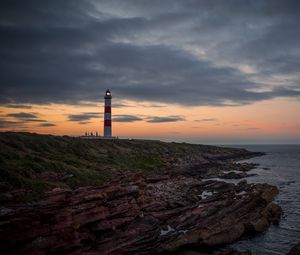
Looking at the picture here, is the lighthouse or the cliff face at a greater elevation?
the lighthouse

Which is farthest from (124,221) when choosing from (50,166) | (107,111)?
(107,111)

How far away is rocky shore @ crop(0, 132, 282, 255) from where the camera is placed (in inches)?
773

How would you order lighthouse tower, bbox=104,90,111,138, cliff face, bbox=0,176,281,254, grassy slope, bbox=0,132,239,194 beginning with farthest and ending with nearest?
1. lighthouse tower, bbox=104,90,111,138
2. grassy slope, bbox=0,132,239,194
3. cliff face, bbox=0,176,281,254

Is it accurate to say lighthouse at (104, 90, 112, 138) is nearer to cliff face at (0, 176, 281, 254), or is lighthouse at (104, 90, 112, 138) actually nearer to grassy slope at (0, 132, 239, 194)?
grassy slope at (0, 132, 239, 194)

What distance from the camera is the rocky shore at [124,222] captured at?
64.4 ft

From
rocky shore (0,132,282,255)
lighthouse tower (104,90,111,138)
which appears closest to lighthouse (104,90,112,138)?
lighthouse tower (104,90,111,138)

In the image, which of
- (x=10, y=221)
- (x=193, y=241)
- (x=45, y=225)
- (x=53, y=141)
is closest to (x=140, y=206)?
(x=193, y=241)

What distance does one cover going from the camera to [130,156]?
200 feet

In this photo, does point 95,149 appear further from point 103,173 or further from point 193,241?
point 193,241

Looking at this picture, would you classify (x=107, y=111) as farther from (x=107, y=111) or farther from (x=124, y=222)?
(x=124, y=222)

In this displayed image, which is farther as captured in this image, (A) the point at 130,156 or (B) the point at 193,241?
(A) the point at 130,156

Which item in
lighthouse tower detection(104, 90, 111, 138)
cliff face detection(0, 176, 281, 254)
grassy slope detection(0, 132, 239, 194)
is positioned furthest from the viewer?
lighthouse tower detection(104, 90, 111, 138)

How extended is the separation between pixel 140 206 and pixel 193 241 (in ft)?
27.2

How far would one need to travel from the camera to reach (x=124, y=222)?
2450 centimetres
